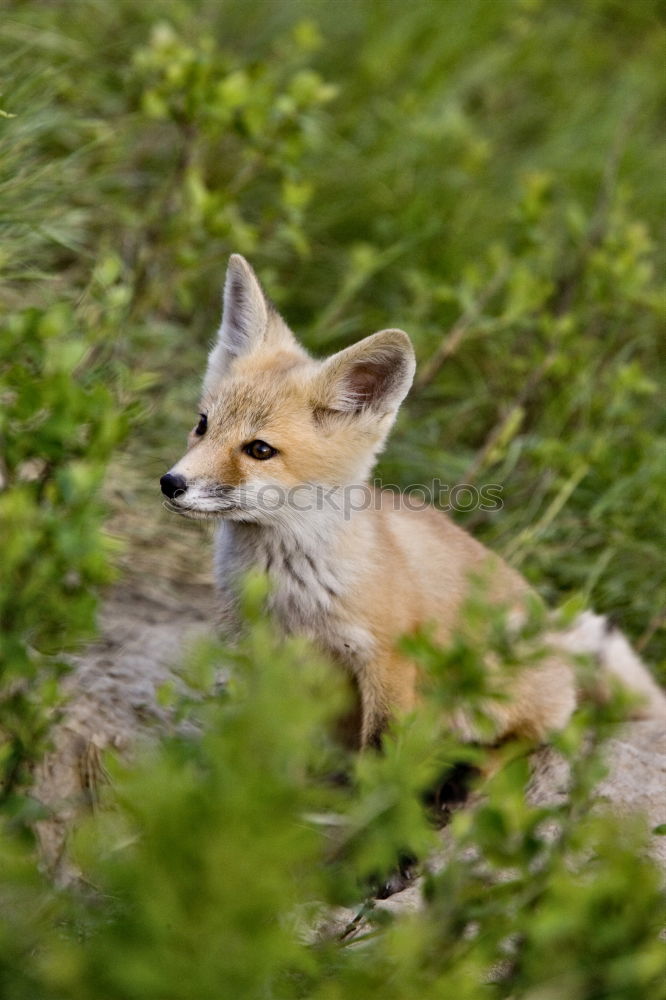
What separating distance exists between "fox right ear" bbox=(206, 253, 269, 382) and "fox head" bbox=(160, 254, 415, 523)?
15 cm

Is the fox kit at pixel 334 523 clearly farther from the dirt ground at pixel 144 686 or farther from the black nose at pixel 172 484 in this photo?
the dirt ground at pixel 144 686

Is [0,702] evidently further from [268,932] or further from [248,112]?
[248,112]

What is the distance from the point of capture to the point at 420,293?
4758 millimetres

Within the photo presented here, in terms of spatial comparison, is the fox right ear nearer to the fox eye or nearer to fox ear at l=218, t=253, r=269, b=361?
fox ear at l=218, t=253, r=269, b=361

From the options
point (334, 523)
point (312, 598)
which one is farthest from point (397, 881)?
point (334, 523)

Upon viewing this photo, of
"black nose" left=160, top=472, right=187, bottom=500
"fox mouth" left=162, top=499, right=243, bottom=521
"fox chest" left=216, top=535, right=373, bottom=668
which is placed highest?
"black nose" left=160, top=472, right=187, bottom=500

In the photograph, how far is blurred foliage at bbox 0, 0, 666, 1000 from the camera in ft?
4.69

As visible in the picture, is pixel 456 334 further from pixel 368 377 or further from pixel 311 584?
pixel 311 584

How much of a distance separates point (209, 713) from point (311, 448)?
1.32 metres

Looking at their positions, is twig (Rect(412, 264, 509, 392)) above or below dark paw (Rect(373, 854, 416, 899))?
above

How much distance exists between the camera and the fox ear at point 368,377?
2.96 metres

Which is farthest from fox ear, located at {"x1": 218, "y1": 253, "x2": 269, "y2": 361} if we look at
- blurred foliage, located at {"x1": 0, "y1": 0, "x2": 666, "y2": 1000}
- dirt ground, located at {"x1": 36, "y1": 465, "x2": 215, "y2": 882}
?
dirt ground, located at {"x1": 36, "y1": 465, "x2": 215, "y2": 882}

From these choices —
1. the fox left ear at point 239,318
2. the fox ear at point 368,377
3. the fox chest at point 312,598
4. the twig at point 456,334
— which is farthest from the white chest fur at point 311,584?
the twig at point 456,334

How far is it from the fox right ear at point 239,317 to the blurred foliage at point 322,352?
258 mm
